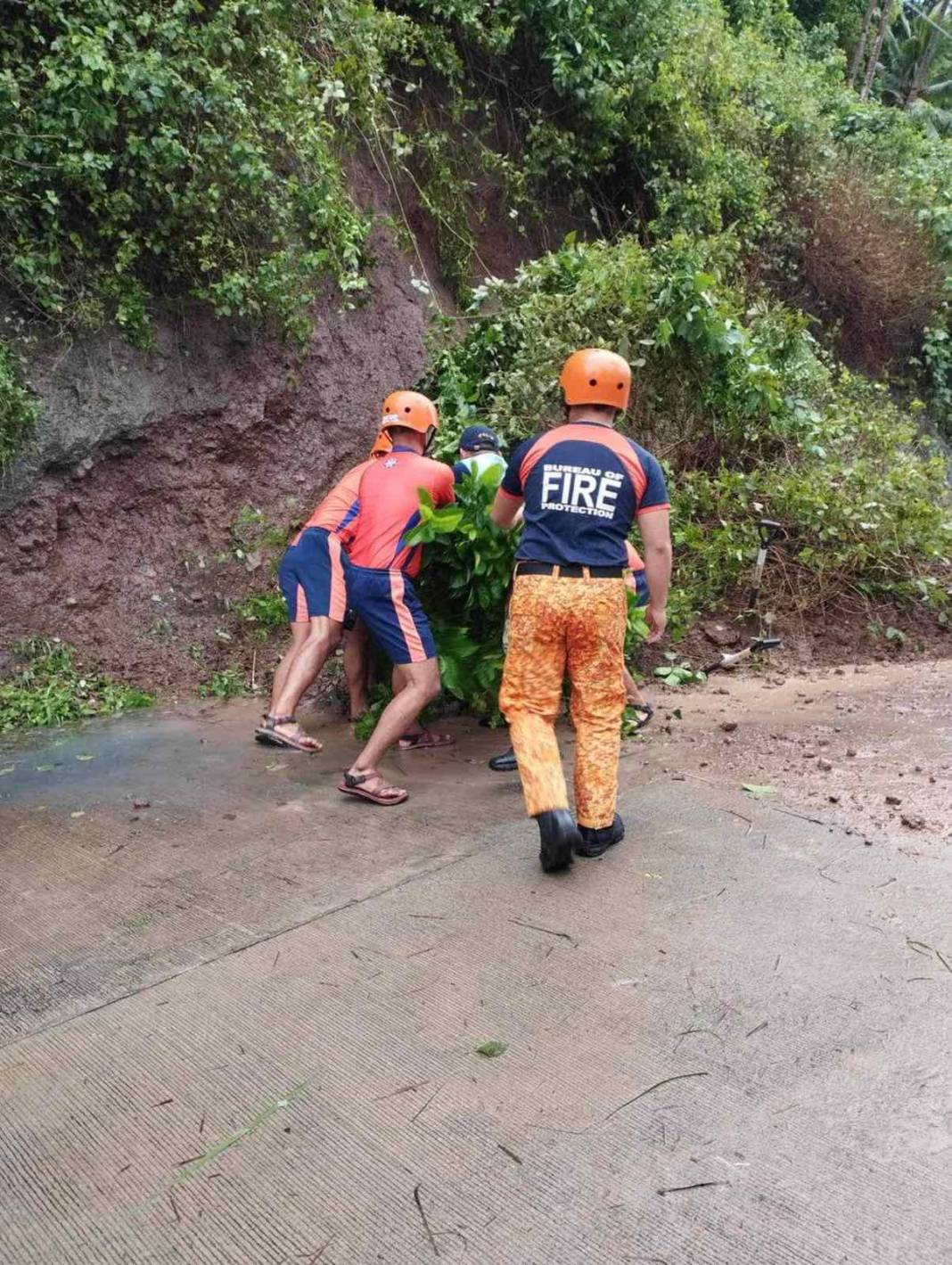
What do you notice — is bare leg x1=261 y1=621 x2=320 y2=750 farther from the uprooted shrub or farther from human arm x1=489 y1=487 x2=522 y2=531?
the uprooted shrub

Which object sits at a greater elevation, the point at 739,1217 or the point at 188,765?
the point at 739,1217

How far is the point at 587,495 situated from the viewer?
360 cm

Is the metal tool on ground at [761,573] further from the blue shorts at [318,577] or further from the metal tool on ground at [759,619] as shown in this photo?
the blue shorts at [318,577]

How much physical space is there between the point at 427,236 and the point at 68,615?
18.3 feet

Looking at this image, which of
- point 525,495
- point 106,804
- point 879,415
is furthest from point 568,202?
point 106,804

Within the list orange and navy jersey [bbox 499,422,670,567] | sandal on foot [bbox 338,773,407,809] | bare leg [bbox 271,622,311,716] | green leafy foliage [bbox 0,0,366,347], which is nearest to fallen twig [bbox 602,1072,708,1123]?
orange and navy jersey [bbox 499,422,670,567]

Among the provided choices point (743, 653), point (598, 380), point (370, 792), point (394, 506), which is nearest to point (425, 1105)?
point (370, 792)

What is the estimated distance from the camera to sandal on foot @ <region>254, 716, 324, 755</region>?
5.08m

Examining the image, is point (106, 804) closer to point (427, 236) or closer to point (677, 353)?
point (677, 353)

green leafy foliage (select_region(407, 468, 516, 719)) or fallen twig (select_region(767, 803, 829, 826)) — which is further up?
green leafy foliage (select_region(407, 468, 516, 719))

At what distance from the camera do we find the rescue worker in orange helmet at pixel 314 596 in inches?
204

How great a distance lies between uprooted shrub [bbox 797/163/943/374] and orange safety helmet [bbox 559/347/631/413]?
10479 millimetres

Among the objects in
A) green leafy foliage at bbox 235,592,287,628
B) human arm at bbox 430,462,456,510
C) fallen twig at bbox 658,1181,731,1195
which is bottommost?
green leafy foliage at bbox 235,592,287,628

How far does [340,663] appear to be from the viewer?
20.8ft
